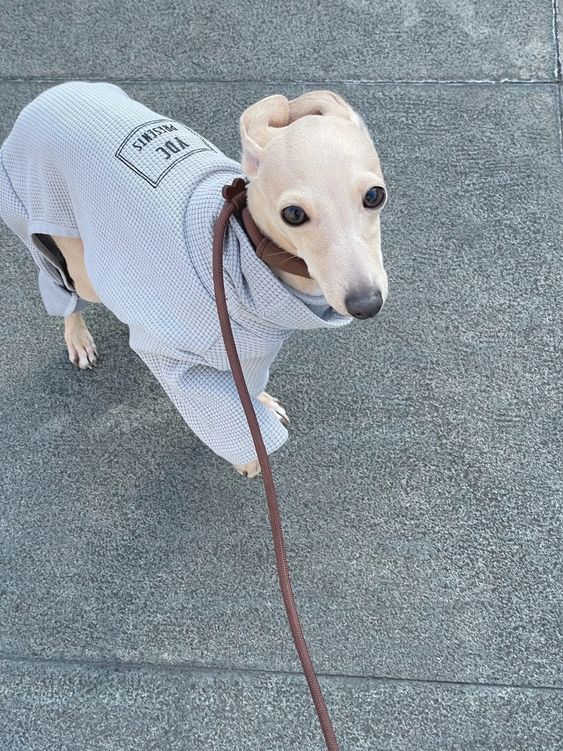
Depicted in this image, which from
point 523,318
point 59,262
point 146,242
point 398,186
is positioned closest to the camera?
point 146,242

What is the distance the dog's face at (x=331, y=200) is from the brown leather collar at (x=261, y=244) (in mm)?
80

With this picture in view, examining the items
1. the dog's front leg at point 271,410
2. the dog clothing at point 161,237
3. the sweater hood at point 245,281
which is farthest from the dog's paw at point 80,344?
the sweater hood at point 245,281

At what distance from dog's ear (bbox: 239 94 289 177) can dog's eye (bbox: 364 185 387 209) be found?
0.26 meters

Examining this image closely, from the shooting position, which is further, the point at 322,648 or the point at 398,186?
the point at 398,186

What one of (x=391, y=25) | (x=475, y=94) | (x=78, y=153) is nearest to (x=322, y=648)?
(x=78, y=153)

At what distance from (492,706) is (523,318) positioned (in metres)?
1.35

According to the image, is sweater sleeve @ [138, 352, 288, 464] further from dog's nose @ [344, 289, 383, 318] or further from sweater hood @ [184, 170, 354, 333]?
dog's nose @ [344, 289, 383, 318]

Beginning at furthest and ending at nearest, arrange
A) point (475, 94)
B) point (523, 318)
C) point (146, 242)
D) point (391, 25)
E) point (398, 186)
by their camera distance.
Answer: point (391, 25) → point (475, 94) → point (398, 186) → point (523, 318) → point (146, 242)

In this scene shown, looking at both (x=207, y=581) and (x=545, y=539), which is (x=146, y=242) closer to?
(x=207, y=581)

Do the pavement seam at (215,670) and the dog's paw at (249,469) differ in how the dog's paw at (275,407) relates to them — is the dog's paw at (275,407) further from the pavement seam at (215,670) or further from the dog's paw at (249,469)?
the pavement seam at (215,670)

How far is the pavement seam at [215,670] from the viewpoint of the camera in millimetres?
2121

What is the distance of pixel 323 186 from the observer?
149 cm

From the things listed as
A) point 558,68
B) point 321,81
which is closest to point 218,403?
point 321,81

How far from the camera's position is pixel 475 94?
10.7 feet
